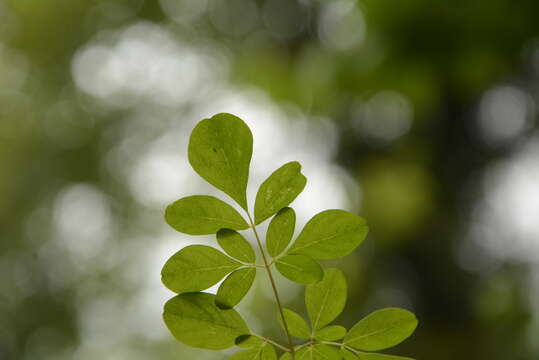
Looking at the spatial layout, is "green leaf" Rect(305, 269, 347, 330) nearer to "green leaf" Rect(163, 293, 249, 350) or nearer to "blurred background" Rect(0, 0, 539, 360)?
"green leaf" Rect(163, 293, 249, 350)

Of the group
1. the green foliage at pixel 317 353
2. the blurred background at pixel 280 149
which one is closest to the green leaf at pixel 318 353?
the green foliage at pixel 317 353

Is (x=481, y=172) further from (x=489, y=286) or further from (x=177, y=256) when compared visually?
(x=177, y=256)

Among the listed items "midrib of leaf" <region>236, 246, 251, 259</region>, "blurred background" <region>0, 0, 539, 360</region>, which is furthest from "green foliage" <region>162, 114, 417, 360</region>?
"blurred background" <region>0, 0, 539, 360</region>

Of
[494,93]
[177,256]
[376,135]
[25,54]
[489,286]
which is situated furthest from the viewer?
[25,54]

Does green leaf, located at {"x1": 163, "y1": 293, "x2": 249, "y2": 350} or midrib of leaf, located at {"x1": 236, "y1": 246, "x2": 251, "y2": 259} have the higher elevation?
midrib of leaf, located at {"x1": 236, "y1": 246, "x2": 251, "y2": 259}

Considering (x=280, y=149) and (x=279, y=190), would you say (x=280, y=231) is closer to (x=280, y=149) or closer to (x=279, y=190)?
(x=279, y=190)

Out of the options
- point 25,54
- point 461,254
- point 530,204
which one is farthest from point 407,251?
point 25,54

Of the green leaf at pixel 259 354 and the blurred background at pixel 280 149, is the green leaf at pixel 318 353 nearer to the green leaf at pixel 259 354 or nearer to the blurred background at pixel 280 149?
the green leaf at pixel 259 354
